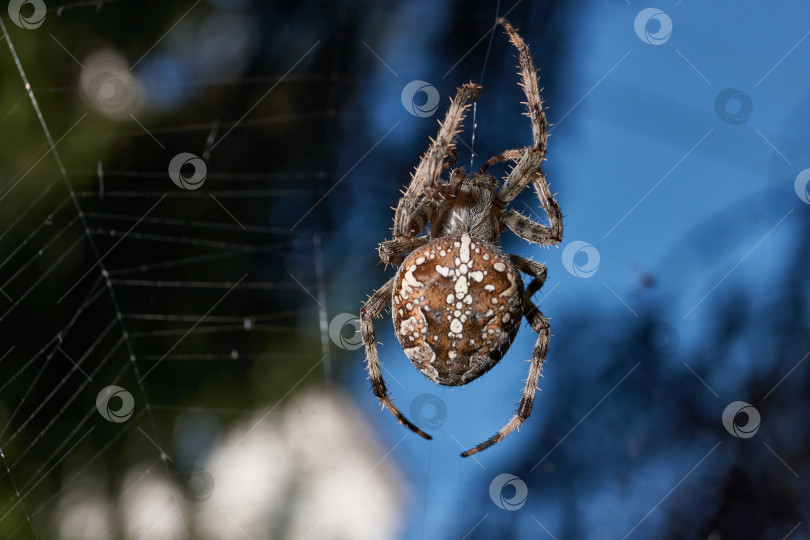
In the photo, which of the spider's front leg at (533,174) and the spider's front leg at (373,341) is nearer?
the spider's front leg at (533,174)

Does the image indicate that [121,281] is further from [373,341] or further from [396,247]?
[396,247]

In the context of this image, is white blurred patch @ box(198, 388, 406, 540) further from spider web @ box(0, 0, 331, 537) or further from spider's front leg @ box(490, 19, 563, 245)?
spider's front leg @ box(490, 19, 563, 245)

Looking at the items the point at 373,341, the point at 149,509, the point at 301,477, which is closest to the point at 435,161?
the point at 373,341

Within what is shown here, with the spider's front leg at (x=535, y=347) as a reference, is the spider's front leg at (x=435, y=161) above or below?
above

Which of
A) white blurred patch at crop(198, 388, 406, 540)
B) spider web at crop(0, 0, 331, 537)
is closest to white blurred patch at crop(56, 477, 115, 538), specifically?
spider web at crop(0, 0, 331, 537)

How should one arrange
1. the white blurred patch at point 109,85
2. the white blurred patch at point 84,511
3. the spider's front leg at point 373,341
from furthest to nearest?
1. the white blurred patch at point 84,511
2. the white blurred patch at point 109,85
3. the spider's front leg at point 373,341

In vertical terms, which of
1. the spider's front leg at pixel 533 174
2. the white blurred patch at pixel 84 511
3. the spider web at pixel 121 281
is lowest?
the spider's front leg at pixel 533 174

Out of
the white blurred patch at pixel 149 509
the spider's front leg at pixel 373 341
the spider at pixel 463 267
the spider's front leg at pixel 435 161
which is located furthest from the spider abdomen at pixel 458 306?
the white blurred patch at pixel 149 509

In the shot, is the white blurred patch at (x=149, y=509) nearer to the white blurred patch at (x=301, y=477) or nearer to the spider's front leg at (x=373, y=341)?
the white blurred patch at (x=301, y=477)
